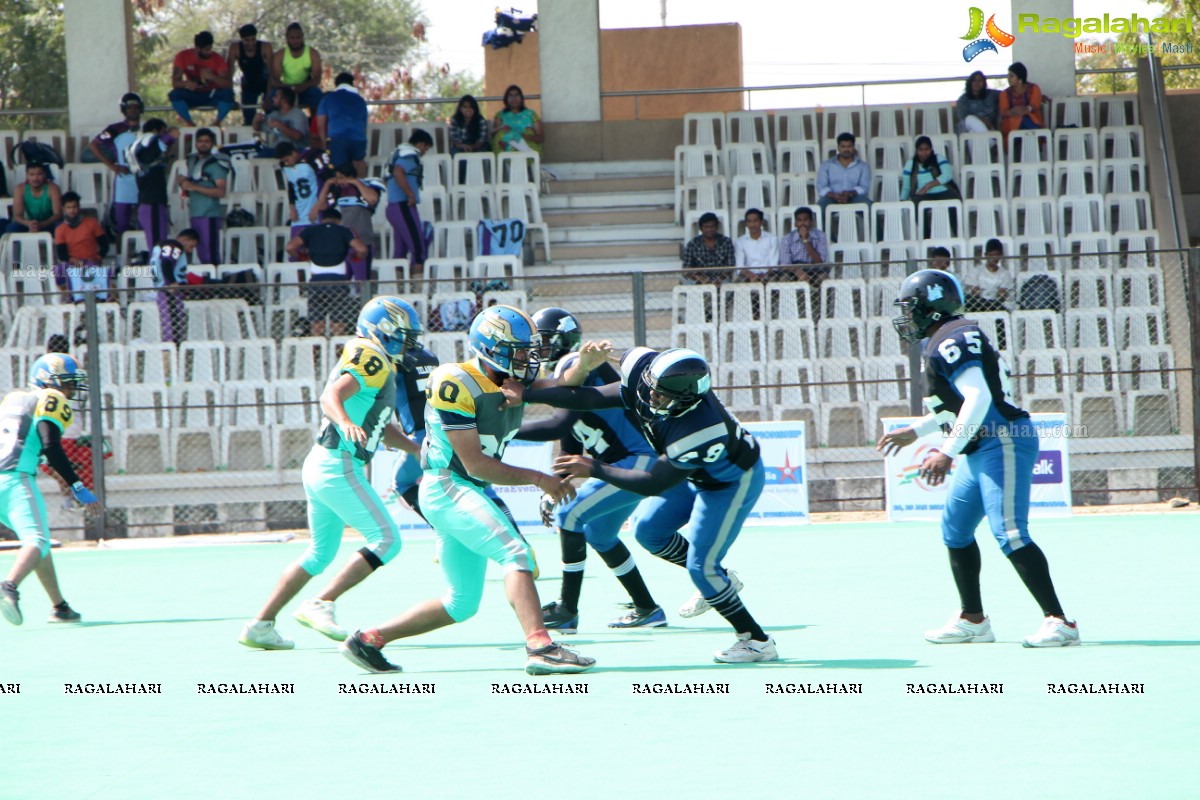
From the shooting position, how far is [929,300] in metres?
7.36

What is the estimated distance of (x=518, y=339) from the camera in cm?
661

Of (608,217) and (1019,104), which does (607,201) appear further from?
(1019,104)

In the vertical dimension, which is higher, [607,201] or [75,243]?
[607,201]

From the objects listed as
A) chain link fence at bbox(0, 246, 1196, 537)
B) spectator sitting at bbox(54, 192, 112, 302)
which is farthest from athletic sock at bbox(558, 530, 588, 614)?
spectator sitting at bbox(54, 192, 112, 302)

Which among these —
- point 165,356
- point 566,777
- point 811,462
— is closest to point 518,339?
point 566,777

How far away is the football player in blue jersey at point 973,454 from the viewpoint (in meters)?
7.04

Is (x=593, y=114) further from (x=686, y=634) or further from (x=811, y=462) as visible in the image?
(x=686, y=634)

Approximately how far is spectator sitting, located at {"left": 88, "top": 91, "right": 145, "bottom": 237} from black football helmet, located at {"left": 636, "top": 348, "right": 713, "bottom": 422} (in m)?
13.5

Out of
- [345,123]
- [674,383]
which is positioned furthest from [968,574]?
[345,123]

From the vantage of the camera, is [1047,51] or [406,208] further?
[1047,51]

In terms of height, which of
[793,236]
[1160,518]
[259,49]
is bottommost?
[1160,518]

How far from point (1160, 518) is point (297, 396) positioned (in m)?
8.84

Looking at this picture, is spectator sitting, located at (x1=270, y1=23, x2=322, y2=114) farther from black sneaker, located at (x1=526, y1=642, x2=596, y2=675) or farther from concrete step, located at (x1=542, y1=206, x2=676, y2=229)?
black sneaker, located at (x1=526, y1=642, x2=596, y2=675)

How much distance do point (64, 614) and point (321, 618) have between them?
8.23ft
